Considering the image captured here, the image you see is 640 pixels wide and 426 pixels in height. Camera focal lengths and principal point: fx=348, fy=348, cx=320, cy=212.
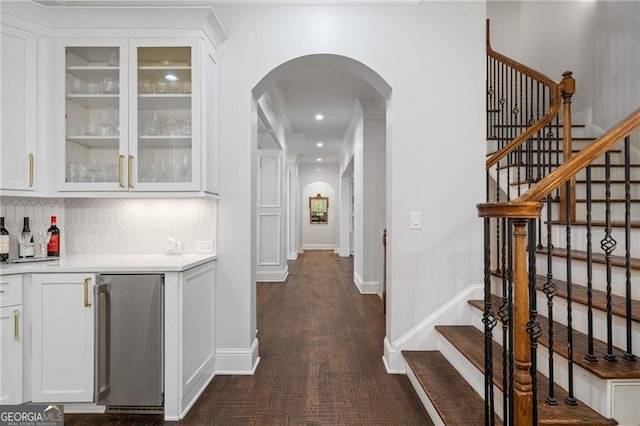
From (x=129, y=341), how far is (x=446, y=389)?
1.93 meters

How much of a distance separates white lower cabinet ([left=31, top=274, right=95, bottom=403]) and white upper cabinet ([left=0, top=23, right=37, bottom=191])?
2.43ft

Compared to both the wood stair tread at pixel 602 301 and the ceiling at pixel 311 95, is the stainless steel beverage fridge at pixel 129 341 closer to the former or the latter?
the ceiling at pixel 311 95

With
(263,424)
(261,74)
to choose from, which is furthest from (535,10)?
(263,424)

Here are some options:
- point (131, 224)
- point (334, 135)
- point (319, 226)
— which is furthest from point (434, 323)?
point (319, 226)

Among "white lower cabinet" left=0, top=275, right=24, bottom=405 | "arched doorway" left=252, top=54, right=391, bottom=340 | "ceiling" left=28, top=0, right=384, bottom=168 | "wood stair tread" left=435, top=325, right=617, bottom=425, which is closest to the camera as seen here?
"wood stair tread" left=435, top=325, right=617, bottom=425

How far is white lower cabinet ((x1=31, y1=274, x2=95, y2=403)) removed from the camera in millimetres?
2113

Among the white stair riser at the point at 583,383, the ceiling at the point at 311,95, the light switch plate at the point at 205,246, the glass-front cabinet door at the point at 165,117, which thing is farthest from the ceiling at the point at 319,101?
the white stair riser at the point at 583,383

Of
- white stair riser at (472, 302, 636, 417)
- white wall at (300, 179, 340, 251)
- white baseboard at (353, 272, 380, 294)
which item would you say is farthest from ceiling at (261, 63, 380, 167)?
white wall at (300, 179, 340, 251)

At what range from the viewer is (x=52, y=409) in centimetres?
211

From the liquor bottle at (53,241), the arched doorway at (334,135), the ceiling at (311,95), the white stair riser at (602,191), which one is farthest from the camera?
the white stair riser at (602,191)

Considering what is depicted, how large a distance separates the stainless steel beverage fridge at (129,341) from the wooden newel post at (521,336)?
188cm

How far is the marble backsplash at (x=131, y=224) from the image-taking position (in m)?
2.76

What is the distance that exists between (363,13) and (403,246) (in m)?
1.84

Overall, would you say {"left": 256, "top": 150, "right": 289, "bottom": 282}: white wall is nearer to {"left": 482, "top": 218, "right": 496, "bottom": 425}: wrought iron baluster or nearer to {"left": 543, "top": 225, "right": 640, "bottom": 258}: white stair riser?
{"left": 543, "top": 225, "right": 640, "bottom": 258}: white stair riser
